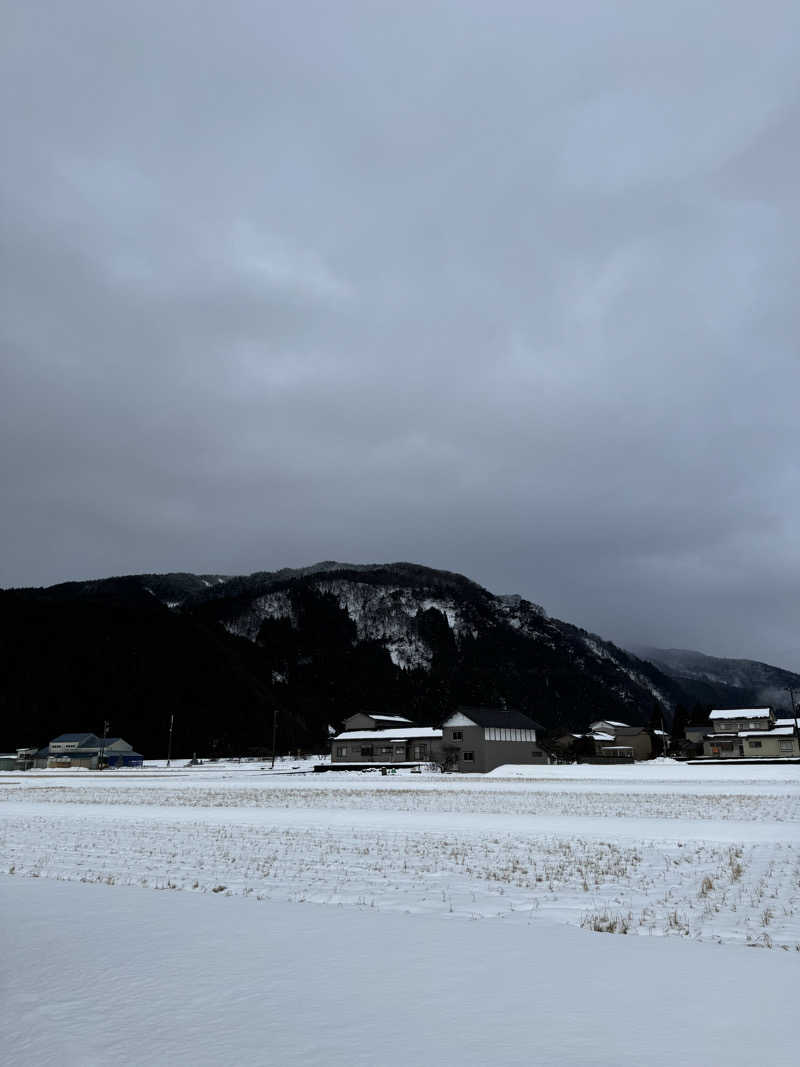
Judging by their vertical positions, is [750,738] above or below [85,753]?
above

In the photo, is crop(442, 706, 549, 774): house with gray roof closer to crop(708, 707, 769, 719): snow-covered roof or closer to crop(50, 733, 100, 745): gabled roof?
crop(708, 707, 769, 719): snow-covered roof

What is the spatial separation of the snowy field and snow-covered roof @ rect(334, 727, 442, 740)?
319 feet

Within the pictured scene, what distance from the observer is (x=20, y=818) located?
3145cm

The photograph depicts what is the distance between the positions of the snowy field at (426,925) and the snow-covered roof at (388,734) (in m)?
97.2

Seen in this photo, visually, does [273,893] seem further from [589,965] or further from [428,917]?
[589,965]

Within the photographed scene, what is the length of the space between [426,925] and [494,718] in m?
101

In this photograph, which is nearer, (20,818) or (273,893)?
(273,893)

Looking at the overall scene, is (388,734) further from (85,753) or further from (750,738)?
(85,753)

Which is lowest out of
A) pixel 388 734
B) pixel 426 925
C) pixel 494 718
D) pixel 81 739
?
pixel 81 739

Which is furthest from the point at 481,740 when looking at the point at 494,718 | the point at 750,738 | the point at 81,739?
the point at 81,739

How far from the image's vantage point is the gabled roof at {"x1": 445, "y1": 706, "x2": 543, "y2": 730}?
106 metres

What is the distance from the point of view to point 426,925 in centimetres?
1137

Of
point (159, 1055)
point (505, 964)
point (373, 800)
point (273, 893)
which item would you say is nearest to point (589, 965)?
point (505, 964)

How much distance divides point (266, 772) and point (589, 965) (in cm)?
9413
